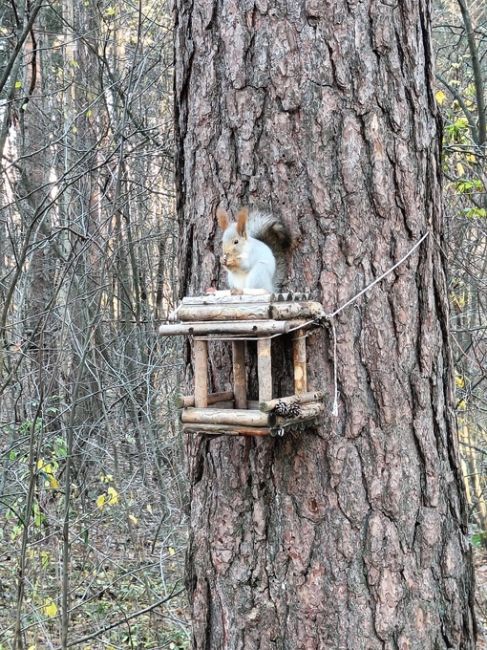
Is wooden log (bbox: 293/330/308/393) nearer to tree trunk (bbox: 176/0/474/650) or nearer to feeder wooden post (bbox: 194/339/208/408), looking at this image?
tree trunk (bbox: 176/0/474/650)

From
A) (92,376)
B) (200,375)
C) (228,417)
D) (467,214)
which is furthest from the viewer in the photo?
(92,376)

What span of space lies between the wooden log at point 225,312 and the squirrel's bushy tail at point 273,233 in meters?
0.24

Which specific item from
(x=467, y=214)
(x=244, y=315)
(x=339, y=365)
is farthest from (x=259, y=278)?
(x=467, y=214)

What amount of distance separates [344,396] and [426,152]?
0.66 m

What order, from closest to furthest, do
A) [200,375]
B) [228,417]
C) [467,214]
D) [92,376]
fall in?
[228,417], [200,375], [467,214], [92,376]

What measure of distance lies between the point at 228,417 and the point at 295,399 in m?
0.16

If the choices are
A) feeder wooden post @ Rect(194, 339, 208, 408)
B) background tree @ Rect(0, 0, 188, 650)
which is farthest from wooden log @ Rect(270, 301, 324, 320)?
background tree @ Rect(0, 0, 188, 650)

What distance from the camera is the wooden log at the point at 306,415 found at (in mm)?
1451

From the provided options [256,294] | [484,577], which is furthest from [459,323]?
[256,294]

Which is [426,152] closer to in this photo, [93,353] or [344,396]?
[344,396]

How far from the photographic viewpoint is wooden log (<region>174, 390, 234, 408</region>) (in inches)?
61.9

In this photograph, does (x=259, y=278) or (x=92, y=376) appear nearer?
(x=259, y=278)

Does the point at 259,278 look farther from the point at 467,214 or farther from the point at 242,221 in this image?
the point at 467,214

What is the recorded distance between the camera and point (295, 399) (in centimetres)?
152
